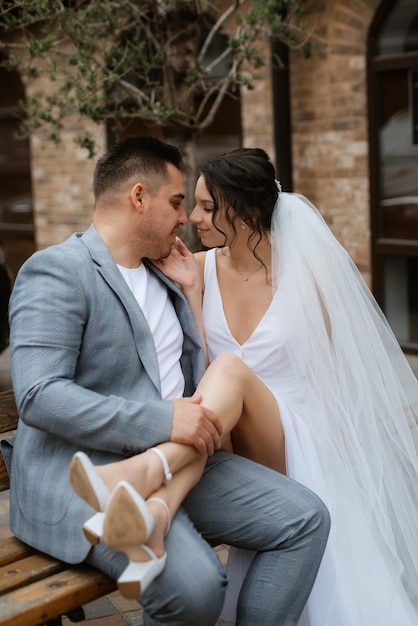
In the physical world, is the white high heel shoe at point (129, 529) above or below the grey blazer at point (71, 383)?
Answer: below

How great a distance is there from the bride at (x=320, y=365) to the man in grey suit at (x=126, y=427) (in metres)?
0.29

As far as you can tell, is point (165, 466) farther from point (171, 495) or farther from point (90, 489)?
point (90, 489)

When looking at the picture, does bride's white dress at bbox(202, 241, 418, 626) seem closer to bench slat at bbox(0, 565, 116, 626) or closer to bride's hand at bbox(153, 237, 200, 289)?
bride's hand at bbox(153, 237, 200, 289)

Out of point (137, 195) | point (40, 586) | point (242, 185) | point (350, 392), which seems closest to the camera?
point (40, 586)

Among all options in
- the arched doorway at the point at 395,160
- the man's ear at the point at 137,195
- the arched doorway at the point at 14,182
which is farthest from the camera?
the arched doorway at the point at 14,182

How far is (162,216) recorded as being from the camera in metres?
2.98

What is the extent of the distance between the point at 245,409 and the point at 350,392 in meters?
0.48

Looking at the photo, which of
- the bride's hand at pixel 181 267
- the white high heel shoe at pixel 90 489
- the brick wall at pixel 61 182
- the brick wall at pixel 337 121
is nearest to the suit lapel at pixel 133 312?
the bride's hand at pixel 181 267

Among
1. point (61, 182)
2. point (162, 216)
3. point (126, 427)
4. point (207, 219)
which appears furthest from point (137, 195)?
point (61, 182)

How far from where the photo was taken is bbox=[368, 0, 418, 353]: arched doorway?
23.1 feet

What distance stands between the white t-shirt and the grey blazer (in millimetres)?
117

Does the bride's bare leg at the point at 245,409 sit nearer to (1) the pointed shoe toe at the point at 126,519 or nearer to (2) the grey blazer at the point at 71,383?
(2) the grey blazer at the point at 71,383

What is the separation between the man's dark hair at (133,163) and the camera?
2.98 meters

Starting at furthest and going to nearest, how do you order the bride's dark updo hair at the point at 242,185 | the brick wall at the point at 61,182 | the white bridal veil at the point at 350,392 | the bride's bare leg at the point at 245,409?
the brick wall at the point at 61,182
the bride's dark updo hair at the point at 242,185
the white bridal veil at the point at 350,392
the bride's bare leg at the point at 245,409
